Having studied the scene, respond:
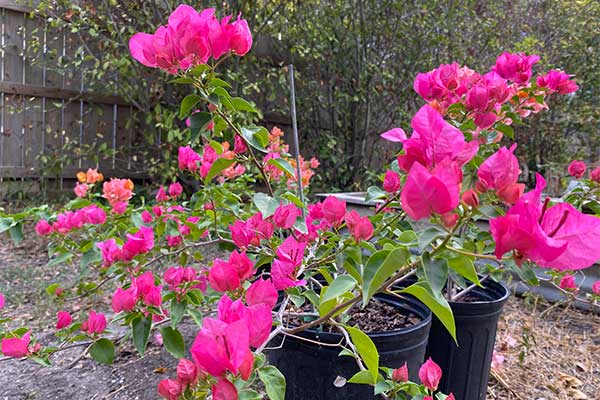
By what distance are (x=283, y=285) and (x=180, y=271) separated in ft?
0.90

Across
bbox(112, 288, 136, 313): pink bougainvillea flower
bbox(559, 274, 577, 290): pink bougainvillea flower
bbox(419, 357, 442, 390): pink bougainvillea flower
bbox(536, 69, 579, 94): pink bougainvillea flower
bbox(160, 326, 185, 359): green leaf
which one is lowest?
bbox(160, 326, 185, 359): green leaf

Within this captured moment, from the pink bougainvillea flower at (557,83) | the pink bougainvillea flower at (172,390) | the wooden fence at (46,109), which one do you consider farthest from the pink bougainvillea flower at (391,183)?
the wooden fence at (46,109)

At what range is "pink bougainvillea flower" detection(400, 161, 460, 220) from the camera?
1.28ft

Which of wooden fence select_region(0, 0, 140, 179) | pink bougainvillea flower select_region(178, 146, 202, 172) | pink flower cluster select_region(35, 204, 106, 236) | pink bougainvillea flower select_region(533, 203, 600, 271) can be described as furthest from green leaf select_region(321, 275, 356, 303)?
wooden fence select_region(0, 0, 140, 179)

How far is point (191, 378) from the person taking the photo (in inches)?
19.8

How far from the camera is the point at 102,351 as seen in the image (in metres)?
0.93

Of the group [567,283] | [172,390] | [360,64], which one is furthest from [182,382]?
[360,64]

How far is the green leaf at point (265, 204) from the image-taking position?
Answer: 2.72ft

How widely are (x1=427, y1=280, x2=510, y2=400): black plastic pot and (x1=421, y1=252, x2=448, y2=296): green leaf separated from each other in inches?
34.2

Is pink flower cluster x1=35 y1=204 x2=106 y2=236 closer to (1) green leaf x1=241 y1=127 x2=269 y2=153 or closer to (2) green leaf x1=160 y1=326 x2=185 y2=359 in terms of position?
(2) green leaf x1=160 y1=326 x2=185 y2=359

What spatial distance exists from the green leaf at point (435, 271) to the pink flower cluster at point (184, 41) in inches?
16.5

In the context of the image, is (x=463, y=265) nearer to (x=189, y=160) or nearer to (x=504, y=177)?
(x=504, y=177)

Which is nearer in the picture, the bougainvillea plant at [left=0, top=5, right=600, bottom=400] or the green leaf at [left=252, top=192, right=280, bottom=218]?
Answer: the bougainvillea plant at [left=0, top=5, right=600, bottom=400]

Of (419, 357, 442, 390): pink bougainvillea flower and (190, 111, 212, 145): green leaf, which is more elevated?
(190, 111, 212, 145): green leaf
